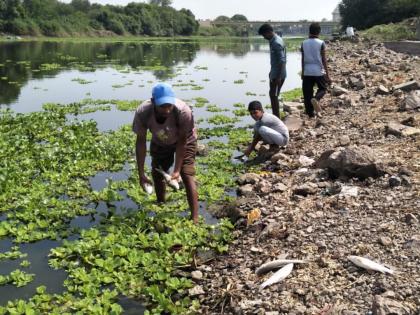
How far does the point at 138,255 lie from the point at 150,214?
4.81 feet

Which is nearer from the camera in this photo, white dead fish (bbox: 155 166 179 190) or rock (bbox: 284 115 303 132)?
white dead fish (bbox: 155 166 179 190)

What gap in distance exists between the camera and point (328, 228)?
5.53 m

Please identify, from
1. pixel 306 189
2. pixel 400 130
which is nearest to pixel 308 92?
pixel 400 130

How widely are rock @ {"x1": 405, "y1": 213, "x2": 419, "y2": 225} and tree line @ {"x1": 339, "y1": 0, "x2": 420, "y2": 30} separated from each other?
50.0 metres

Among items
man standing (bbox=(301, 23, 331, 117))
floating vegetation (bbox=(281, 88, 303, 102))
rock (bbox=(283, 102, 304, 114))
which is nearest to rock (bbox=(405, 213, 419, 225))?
man standing (bbox=(301, 23, 331, 117))

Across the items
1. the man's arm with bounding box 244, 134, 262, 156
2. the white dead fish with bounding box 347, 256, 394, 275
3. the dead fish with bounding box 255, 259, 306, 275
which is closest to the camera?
the white dead fish with bounding box 347, 256, 394, 275

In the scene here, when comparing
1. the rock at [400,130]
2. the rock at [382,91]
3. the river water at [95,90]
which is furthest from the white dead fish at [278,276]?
the rock at [382,91]

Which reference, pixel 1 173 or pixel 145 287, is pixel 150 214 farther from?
pixel 1 173

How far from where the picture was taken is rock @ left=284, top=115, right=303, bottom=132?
1109 cm

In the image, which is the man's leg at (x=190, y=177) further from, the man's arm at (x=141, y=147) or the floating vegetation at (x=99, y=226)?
the man's arm at (x=141, y=147)

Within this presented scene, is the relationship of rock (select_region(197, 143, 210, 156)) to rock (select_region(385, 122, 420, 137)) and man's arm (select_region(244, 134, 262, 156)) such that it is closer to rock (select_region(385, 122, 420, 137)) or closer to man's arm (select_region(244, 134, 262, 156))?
man's arm (select_region(244, 134, 262, 156))

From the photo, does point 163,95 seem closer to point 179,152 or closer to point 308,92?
point 179,152

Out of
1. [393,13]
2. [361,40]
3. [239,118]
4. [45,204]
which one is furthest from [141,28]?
[45,204]

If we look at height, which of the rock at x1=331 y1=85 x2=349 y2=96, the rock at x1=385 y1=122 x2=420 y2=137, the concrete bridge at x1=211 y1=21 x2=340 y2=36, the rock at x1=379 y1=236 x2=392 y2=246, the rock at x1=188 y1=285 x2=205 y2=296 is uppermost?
the concrete bridge at x1=211 y1=21 x2=340 y2=36
